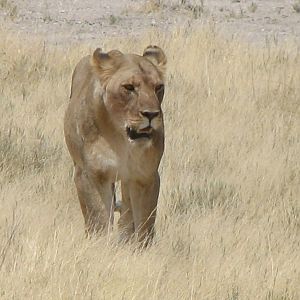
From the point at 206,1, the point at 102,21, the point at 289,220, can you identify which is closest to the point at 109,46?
the point at 102,21

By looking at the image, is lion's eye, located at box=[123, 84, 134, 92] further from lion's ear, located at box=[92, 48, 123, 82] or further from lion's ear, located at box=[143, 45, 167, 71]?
lion's ear, located at box=[143, 45, 167, 71]

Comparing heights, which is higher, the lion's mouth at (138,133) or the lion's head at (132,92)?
the lion's head at (132,92)

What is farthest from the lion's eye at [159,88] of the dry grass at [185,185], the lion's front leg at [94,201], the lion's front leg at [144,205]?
the dry grass at [185,185]

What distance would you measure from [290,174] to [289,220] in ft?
3.93

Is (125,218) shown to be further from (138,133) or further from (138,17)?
(138,17)

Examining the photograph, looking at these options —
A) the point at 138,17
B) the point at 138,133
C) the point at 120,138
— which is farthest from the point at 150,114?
the point at 138,17

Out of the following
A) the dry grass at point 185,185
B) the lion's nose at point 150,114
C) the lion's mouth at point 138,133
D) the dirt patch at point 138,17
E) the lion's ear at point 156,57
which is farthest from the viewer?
the dirt patch at point 138,17

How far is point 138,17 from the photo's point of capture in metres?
17.5

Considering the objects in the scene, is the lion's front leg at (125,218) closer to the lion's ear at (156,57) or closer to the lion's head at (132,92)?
the lion's head at (132,92)

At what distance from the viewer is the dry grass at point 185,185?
514 centimetres

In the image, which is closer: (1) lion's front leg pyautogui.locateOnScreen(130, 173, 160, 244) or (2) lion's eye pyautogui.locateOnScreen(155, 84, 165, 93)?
(2) lion's eye pyautogui.locateOnScreen(155, 84, 165, 93)

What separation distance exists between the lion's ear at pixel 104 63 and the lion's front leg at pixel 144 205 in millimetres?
637

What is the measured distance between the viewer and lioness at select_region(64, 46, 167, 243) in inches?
219

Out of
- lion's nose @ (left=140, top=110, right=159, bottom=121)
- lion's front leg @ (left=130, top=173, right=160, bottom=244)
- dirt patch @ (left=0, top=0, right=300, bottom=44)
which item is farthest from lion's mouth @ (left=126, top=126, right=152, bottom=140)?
dirt patch @ (left=0, top=0, right=300, bottom=44)
